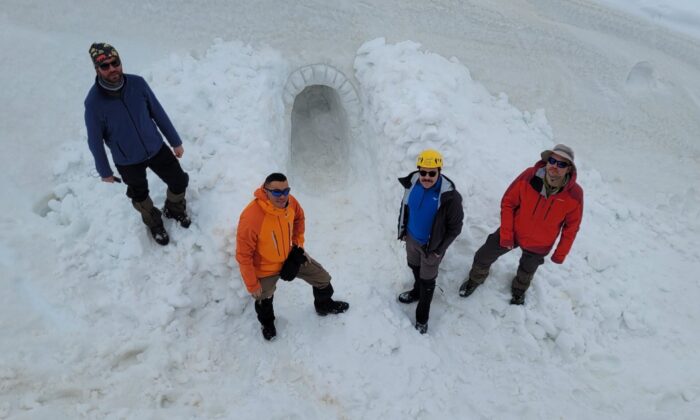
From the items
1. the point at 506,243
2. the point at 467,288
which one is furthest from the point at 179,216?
the point at 506,243

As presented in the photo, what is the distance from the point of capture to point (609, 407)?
14.0 feet

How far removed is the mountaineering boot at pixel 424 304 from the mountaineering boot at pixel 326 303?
807 mm

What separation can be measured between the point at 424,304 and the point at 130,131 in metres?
3.32

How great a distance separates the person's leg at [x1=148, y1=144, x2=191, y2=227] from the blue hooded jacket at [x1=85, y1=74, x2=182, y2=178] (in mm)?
132

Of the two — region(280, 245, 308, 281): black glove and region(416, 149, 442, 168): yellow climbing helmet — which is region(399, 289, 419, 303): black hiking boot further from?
region(416, 149, 442, 168): yellow climbing helmet

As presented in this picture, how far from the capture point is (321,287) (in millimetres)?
4406

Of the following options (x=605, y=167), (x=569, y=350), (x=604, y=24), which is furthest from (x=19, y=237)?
(x=604, y=24)

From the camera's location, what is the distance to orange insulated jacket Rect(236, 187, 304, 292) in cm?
354

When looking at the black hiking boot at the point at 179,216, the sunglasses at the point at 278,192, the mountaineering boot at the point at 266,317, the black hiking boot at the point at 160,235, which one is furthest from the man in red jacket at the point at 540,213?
the black hiking boot at the point at 160,235

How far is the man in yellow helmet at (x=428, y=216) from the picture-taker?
3615 mm

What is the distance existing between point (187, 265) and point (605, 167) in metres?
5.91

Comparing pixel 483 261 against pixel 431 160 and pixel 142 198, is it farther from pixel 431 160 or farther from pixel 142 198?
pixel 142 198

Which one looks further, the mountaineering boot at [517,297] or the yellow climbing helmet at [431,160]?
the mountaineering boot at [517,297]

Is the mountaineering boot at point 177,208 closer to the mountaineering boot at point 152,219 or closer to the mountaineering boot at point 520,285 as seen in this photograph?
the mountaineering boot at point 152,219
